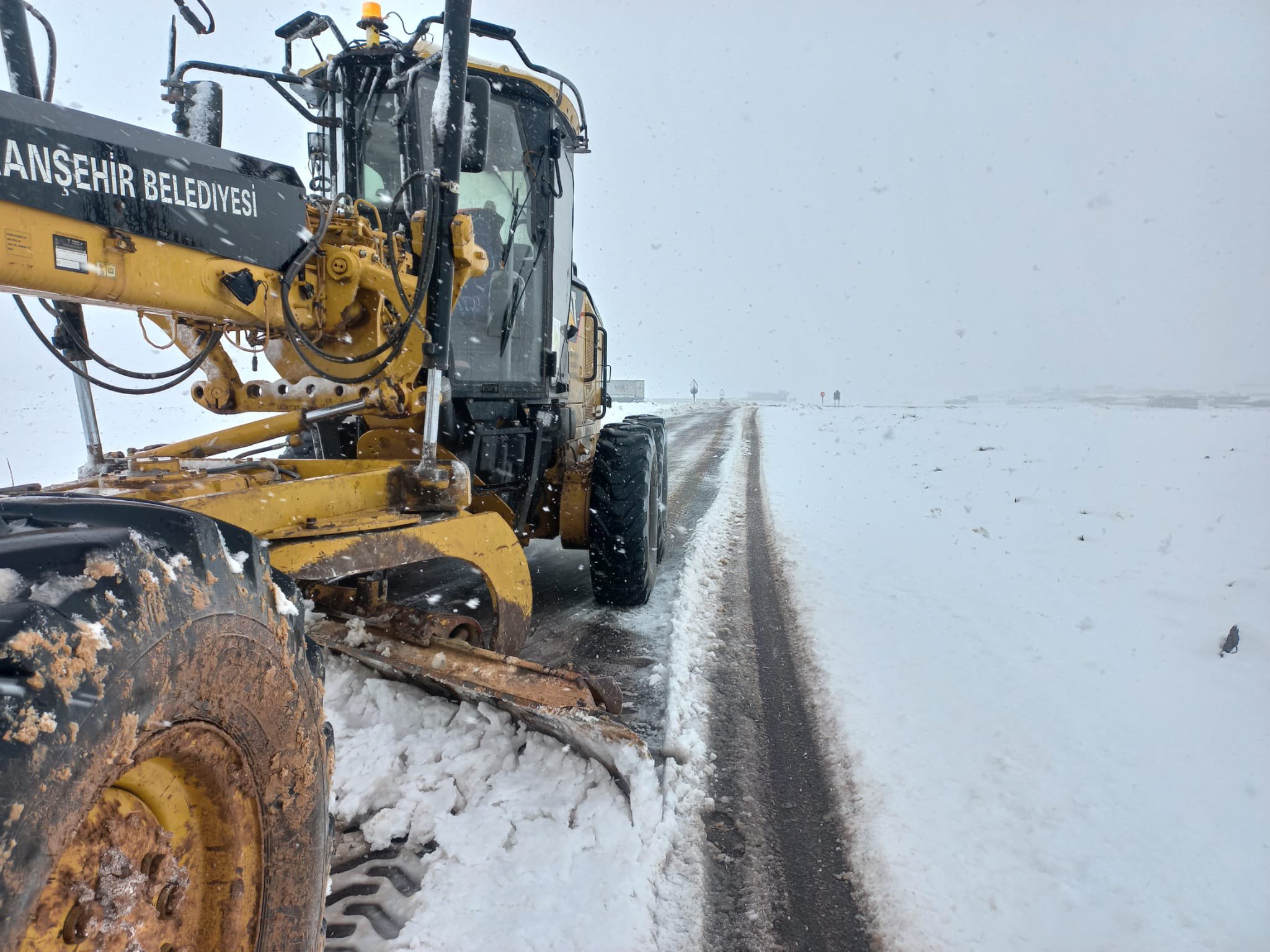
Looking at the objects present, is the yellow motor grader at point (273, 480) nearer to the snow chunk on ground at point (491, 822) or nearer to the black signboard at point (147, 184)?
the black signboard at point (147, 184)

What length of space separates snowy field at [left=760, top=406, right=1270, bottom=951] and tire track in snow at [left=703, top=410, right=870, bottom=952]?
0.12m

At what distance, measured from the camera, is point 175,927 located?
1.14 m

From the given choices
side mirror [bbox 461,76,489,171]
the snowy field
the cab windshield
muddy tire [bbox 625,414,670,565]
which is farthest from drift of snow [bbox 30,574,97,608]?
muddy tire [bbox 625,414,670,565]

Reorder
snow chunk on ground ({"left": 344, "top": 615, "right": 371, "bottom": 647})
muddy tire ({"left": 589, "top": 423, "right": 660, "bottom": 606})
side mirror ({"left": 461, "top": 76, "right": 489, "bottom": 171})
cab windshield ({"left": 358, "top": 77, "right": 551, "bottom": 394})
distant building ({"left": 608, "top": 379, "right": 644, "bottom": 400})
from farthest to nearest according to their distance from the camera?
distant building ({"left": 608, "top": 379, "right": 644, "bottom": 400}) → muddy tire ({"left": 589, "top": 423, "right": 660, "bottom": 606}) → cab windshield ({"left": 358, "top": 77, "right": 551, "bottom": 394}) → snow chunk on ground ({"left": 344, "top": 615, "right": 371, "bottom": 647}) → side mirror ({"left": 461, "top": 76, "right": 489, "bottom": 171})

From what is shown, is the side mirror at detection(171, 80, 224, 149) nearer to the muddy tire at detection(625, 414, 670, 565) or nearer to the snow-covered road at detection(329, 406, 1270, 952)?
the snow-covered road at detection(329, 406, 1270, 952)

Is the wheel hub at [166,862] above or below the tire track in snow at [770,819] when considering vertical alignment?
above

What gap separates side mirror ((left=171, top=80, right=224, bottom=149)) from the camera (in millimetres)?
2453

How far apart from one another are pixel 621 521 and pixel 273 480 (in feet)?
7.12

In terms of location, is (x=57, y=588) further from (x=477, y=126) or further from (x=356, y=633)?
(x=477, y=126)

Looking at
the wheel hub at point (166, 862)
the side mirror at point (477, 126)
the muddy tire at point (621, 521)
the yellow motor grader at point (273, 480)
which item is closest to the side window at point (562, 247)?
the yellow motor grader at point (273, 480)

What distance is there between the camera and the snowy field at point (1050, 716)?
197 cm

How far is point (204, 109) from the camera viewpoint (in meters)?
2.46

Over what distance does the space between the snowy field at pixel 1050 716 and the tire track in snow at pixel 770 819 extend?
0.12 m

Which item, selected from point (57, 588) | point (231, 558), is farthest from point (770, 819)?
point (57, 588)
